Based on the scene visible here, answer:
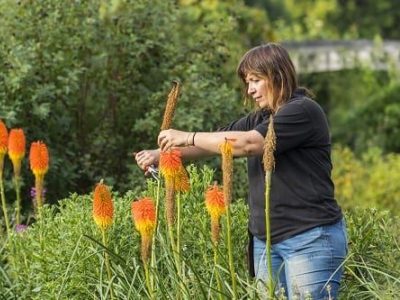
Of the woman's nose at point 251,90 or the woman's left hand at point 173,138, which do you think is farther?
the woman's nose at point 251,90

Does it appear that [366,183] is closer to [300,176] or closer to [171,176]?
[300,176]

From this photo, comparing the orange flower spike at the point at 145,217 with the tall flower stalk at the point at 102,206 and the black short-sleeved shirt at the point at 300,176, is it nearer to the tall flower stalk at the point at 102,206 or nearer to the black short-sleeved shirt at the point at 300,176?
the tall flower stalk at the point at 102,206

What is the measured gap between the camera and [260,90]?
4.64 meters

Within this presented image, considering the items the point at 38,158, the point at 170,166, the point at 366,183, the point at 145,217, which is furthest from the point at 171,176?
the point at 366,183

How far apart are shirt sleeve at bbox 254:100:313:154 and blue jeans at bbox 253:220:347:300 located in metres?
0.36

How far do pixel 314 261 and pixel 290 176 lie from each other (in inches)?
13.7

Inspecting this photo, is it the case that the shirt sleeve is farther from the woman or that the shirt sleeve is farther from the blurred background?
the blurred background

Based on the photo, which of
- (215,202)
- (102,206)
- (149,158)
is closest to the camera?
(215,202)

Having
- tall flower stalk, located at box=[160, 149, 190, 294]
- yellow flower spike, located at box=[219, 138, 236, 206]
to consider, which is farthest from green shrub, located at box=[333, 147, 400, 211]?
yellow flower spike, located at box=[219, 138, 236, 206]

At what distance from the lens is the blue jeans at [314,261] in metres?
4.48

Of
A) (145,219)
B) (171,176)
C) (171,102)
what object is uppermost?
(171,102)

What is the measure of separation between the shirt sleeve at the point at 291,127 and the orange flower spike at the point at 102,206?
25.1 inches

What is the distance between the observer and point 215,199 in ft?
13.6

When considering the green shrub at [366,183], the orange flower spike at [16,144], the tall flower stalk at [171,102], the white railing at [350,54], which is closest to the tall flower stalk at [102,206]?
the tall flower stalk at [171,102]
